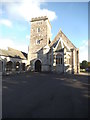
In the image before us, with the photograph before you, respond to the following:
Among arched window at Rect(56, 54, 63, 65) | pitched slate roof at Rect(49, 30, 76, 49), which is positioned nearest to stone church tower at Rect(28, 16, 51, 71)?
pitched slate roof at Rect(49, 30, 76, 49)

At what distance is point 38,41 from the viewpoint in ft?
106

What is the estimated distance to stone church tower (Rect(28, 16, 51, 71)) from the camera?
3105 centimetres

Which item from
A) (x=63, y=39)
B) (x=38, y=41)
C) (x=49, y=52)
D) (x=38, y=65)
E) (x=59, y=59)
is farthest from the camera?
(x=38, y=65)

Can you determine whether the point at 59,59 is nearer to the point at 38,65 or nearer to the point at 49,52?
the point at 49,52

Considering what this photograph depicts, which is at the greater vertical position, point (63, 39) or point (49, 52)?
point (63, 39)

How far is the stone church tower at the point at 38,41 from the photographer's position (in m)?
31.0

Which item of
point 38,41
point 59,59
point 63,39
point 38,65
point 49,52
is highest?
point 63,39

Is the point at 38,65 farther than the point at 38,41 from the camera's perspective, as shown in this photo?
Yes

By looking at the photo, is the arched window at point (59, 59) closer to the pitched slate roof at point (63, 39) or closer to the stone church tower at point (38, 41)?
the pitched slate roof at point (63, 39)

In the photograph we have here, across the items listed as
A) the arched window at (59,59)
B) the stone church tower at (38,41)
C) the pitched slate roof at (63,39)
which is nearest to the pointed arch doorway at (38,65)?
the stone church tower at (38,41)

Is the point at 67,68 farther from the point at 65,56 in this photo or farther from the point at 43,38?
the point at 43,38

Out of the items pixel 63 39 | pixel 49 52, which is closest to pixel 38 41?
pixel 49 52

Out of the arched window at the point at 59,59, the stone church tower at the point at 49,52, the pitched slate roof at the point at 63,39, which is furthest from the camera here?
the pitched slate roof at the point at 63,39

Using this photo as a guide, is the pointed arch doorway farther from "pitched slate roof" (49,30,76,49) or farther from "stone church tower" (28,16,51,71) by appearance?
"pitched slate roof" (49,30,76,49)
